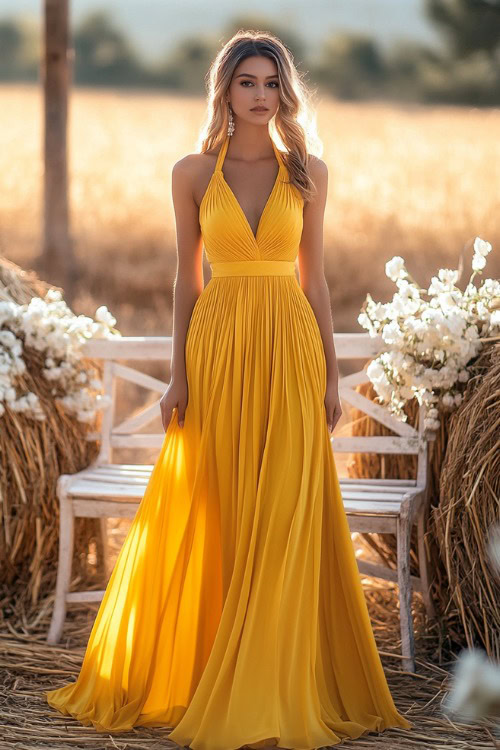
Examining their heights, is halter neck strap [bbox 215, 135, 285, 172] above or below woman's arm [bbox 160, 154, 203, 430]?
above

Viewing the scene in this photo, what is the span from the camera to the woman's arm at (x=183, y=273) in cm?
282

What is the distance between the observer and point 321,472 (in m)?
2.71

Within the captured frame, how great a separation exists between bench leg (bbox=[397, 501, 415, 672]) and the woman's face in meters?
1.34

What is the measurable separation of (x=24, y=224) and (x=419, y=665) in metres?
7.86

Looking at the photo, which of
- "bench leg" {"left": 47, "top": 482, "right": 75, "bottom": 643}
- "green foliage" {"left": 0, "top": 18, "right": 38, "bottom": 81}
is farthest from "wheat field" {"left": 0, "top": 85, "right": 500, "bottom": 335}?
"bench leg" {"left": 47, "top": 482, "right": 75, "bottom": 643}

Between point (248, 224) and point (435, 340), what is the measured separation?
2.99 ft

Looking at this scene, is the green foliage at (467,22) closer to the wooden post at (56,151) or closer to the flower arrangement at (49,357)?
the wooden post at (56,151)

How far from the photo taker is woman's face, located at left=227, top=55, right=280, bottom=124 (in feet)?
8.91

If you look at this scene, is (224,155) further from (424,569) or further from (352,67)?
(352,67)

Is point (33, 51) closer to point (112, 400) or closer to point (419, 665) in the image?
point (112, 400)

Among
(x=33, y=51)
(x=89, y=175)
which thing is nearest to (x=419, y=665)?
(x=89, y=175)

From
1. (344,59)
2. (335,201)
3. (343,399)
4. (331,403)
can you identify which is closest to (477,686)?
(331,403)

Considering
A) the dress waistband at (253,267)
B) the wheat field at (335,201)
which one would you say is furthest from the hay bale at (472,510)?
the wheat field at (335,201)

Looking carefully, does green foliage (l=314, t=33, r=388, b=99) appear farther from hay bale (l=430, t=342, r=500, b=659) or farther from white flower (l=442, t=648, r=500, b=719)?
white flower (l=442, t=648, r=500, b=719)
